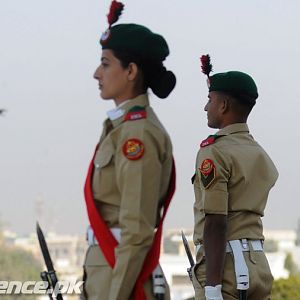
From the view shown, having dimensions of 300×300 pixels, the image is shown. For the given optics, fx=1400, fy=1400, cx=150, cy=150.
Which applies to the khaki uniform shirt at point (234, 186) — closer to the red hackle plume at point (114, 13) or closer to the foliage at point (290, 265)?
the red hackle plume at point (114, 13)

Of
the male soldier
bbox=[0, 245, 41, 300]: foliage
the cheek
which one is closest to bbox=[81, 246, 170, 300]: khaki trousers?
the cheek

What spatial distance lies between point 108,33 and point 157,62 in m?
0.21

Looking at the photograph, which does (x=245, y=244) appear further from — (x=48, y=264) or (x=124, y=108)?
(x=124, y=108)

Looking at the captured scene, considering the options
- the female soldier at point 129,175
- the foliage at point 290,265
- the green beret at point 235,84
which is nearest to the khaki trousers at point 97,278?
the female soldier at point 129,175

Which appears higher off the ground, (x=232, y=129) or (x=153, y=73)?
(x=153, y=73)

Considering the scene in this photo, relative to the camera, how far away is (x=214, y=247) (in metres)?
5.91

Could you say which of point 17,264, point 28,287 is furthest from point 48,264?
point 17,264

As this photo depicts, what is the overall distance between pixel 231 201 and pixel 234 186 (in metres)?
0.07

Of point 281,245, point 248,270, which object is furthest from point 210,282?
point 281,245

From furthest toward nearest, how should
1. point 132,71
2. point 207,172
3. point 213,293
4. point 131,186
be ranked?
point 207,172 < point 213,293 < point 132,71 < point 131,186

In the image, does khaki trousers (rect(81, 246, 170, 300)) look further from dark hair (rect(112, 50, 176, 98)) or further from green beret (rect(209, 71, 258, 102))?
green beret (rect(209, 71, 258, 102))

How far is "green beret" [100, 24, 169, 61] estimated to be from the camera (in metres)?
5.01

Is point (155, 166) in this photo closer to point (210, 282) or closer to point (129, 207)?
point (129, 207)

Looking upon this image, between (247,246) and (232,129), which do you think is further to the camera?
(232,129)
